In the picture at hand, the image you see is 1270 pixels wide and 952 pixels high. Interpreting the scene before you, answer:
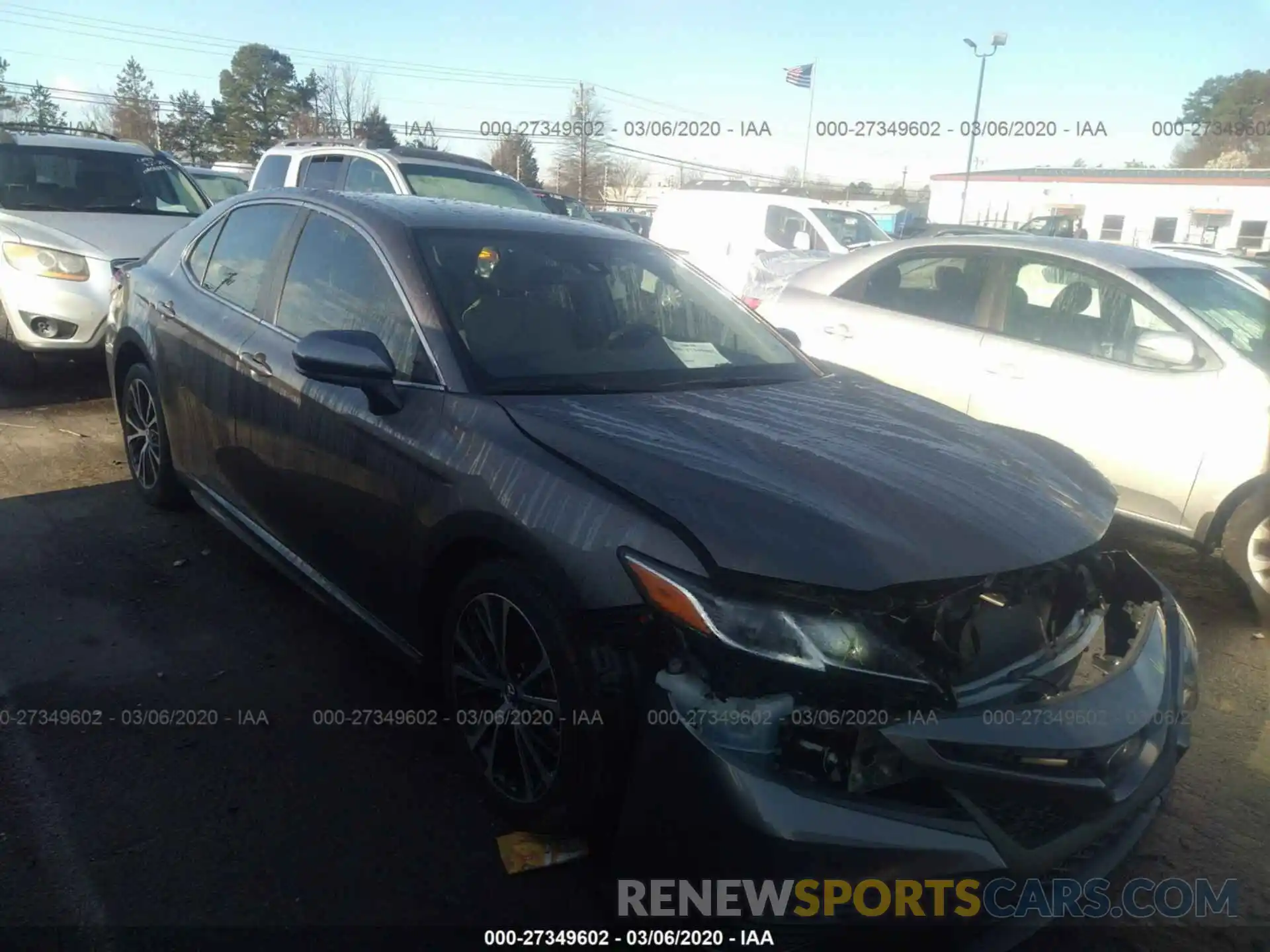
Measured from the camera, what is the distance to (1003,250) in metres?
5.80

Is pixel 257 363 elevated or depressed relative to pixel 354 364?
depressed

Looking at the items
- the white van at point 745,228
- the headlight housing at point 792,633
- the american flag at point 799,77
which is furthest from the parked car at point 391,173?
the american flag at point 799,77

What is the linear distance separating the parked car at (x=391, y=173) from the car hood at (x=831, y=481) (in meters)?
6.18

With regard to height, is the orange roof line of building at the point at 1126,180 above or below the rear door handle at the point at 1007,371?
above

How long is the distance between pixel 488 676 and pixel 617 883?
Answer: 725 mm

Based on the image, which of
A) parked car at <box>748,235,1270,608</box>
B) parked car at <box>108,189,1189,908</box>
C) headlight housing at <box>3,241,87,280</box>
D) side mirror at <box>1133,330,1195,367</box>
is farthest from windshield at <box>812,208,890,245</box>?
parked car at <box>108,189,1189,908</box>

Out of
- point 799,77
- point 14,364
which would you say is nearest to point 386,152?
point 14,364

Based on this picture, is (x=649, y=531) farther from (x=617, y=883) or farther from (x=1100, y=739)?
(x=1100, y=739)

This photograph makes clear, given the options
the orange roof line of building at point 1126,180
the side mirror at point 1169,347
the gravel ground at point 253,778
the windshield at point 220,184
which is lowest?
the gravel ground at point 253,778

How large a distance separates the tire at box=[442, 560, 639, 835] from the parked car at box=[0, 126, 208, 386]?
4.33 metres

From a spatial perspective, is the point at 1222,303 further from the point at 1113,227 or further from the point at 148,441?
the point at 1113,227

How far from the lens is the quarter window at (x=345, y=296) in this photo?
3.08 meters

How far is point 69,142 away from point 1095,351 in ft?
27.6

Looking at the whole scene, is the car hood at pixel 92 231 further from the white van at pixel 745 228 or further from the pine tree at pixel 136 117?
the pine tree at pixel 136 117
